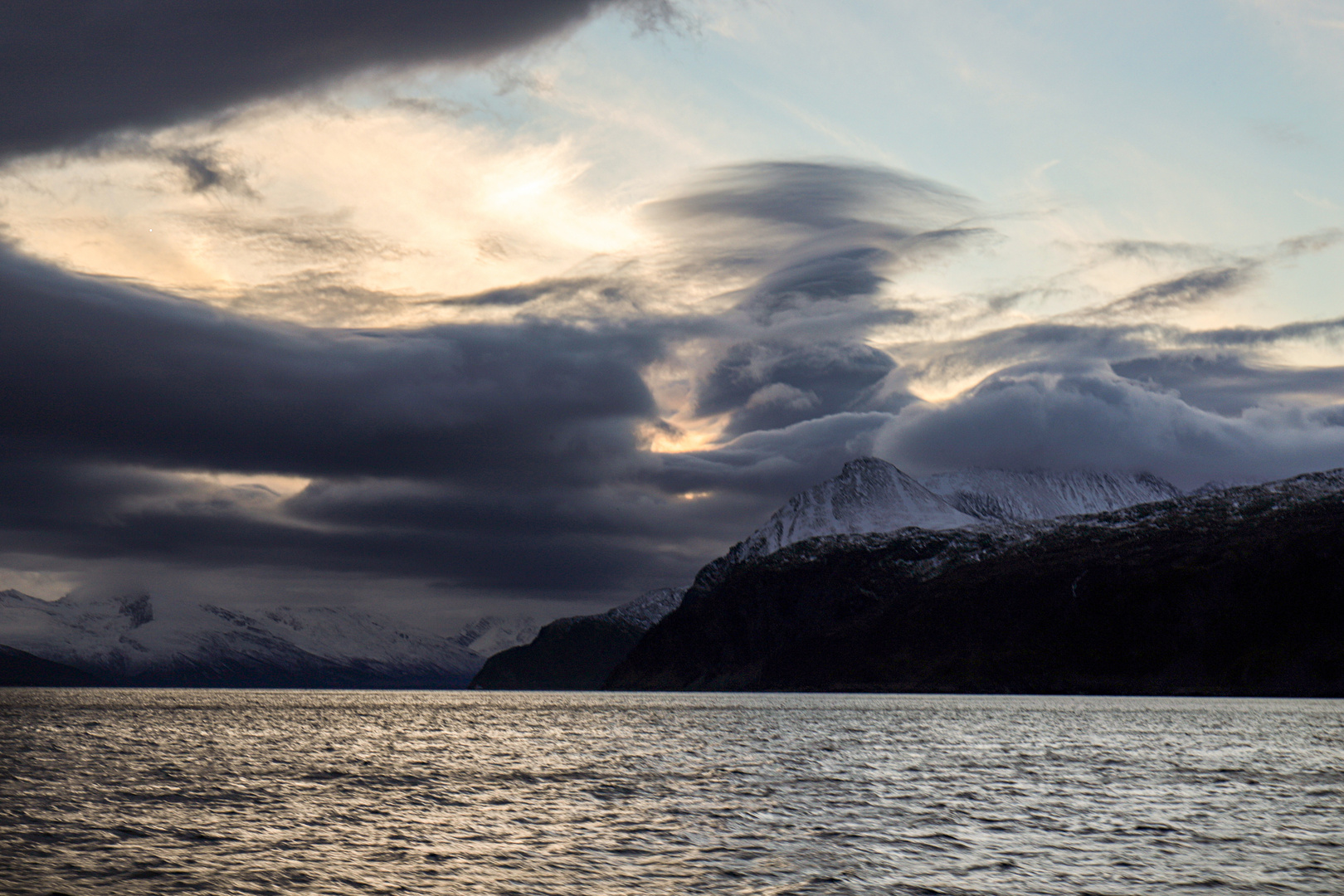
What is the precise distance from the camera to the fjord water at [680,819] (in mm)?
43469

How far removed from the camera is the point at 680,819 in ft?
202

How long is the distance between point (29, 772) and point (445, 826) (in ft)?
166

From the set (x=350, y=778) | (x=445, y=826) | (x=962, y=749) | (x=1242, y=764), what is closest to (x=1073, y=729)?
(x=962, y=749)

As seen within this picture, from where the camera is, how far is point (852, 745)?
12438 cm

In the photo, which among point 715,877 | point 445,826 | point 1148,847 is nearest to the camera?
point 715,877

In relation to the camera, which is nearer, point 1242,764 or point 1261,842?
point 1261,842

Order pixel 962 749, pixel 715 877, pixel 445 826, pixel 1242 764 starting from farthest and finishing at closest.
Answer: pixel 962 749
pixel 1242 764
pixel 445 826
pixel 715 877

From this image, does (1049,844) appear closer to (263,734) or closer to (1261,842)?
(1261,842)

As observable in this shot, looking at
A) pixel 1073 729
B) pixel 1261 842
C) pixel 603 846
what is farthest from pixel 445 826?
pixel 1073 729

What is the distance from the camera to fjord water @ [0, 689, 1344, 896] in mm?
43469

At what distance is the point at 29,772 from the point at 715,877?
71.2 meters

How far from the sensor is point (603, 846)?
51844 mm

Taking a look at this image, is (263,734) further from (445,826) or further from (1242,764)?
(1242,764)

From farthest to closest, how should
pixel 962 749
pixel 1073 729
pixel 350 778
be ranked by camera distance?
1. pixel 1073 729
2. pixel 962 749
3. pixel 350 778
